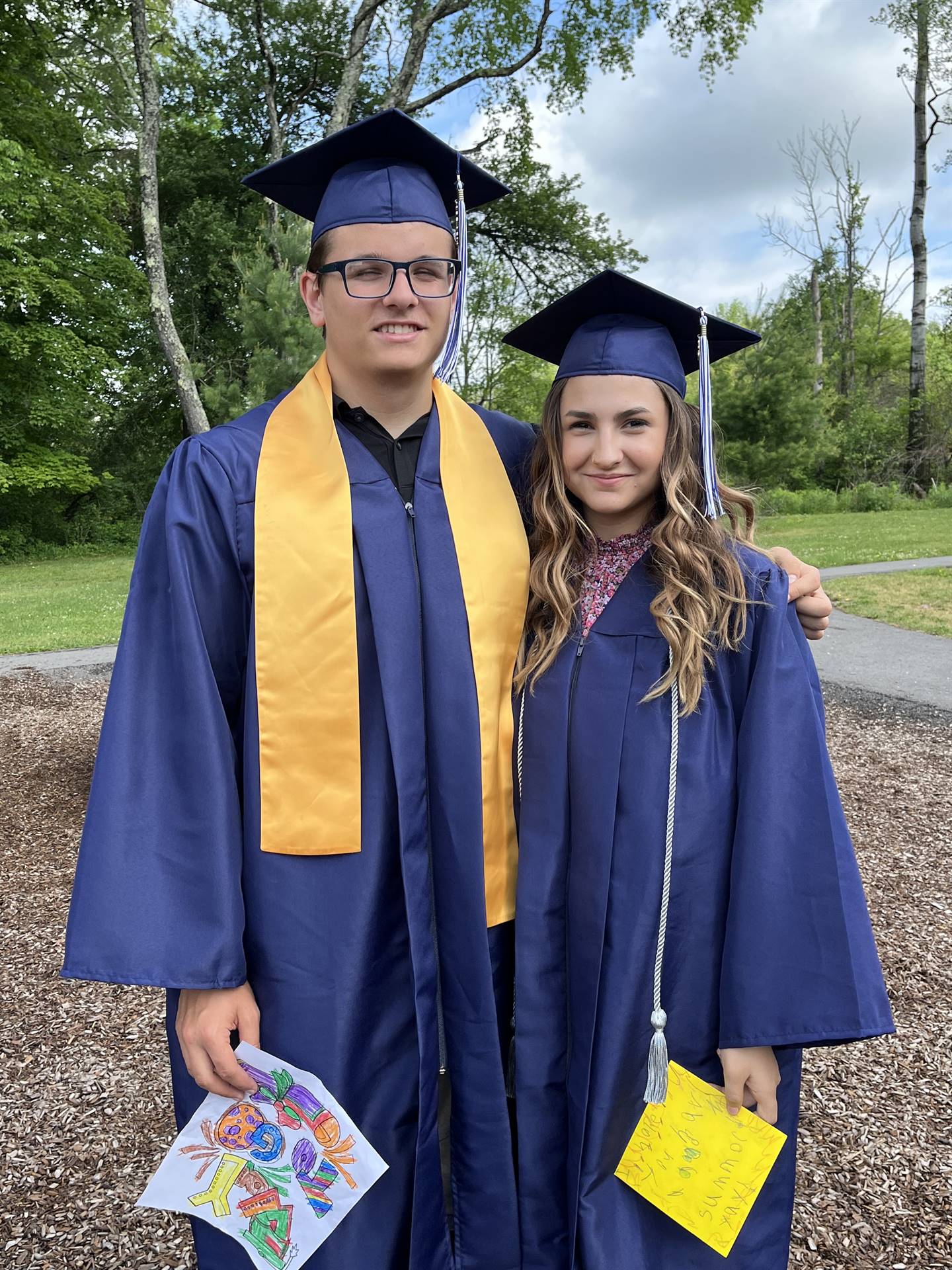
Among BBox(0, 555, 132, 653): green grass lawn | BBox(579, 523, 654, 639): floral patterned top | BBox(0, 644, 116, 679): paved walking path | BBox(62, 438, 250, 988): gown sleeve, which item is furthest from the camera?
BBox(0, 555, 132, 653): green grass lawn

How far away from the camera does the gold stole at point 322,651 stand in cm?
158

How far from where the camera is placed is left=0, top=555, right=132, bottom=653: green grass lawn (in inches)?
406

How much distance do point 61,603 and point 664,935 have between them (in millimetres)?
13318

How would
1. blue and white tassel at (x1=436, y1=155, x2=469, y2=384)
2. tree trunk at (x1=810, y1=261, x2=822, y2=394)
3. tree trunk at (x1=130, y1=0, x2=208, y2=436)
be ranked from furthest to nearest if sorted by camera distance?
tree trunk at (x1=810, y1=261, x2=822, y2=394) → tree trunk at (x1=130, y1=0, x2=208, y2=436) → blue and white tassel at (x1=436, y1=155, x2=469, y2=384)

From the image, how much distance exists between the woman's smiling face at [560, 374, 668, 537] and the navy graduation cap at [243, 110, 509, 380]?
0.32 m

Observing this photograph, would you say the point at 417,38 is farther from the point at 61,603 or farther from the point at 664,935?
the point at 664,935

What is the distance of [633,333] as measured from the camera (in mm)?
1851

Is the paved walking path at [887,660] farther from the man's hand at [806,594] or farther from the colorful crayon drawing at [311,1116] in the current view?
the colorful crayon drawing at [311,1116]

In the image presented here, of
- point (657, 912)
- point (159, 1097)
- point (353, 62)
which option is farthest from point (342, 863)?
point (353, 62)

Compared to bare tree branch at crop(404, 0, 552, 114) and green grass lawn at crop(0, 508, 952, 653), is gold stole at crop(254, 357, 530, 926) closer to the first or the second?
green grass lawn at crop(0, 508, 952, 653)

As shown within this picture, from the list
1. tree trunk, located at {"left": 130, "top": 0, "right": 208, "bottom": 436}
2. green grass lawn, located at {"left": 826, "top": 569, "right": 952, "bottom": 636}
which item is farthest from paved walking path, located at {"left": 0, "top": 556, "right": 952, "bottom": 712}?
tree trunk, located at {"left": 130, "top": 0, "right": 208, "bottom": 436}

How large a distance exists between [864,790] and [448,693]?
450 centimetres

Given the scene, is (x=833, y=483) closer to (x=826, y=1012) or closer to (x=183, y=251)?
(x=183, y=251)

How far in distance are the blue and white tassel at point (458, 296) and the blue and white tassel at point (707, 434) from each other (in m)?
0.48
